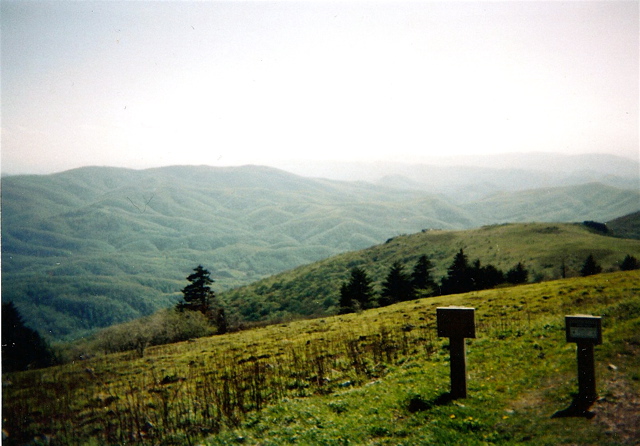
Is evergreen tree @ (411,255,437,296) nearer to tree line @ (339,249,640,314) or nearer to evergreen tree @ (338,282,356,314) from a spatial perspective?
tree line @ (339,249,640,314)

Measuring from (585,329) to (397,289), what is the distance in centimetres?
5918

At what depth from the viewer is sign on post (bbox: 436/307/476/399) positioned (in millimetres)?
9742

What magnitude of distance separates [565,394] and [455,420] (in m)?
2.85

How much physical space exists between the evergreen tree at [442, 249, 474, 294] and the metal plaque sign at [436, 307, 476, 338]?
191 feet

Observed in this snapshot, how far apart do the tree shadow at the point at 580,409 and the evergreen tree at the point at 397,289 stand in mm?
55272

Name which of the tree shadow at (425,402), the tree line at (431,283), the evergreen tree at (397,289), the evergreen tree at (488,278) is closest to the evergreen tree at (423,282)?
the tree line at (431,283)

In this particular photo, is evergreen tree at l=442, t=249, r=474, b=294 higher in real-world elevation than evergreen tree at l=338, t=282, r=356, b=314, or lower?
higher

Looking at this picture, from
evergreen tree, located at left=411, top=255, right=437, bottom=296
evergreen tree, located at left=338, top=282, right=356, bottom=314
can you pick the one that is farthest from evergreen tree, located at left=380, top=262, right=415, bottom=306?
evergreen tree, located at left=338, top=282, right=356, bottom=314

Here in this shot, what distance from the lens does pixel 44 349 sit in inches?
2350

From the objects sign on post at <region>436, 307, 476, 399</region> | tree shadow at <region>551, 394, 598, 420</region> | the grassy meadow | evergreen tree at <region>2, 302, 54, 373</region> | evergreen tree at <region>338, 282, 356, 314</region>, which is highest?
sign on post at <region>436, 307, 476, 399</region>

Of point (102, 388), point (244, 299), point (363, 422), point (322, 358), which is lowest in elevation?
point (244, 299)

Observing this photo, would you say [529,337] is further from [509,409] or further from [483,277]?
[483,277]

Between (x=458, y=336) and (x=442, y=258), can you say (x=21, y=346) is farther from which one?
(x=442, y=258)

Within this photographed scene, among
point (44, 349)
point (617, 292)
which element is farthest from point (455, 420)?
point (44, 349)
